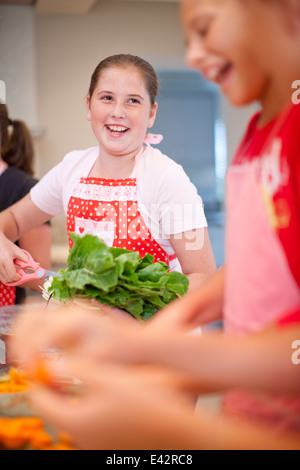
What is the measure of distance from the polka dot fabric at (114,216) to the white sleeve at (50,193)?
130 millimetres

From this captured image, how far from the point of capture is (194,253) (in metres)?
1.30

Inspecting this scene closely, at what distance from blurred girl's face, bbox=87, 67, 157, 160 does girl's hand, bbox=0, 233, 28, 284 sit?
322mm

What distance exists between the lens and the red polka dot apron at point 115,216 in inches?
51.4

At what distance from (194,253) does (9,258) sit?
0.44 metres

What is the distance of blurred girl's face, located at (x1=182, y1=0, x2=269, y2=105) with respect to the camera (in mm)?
441

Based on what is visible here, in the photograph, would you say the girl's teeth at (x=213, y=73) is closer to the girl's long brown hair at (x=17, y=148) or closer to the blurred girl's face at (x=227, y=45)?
the blurred girl's face at (x=227, y=45)

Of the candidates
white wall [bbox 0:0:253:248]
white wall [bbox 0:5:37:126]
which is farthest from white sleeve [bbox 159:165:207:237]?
white wall [bbox 0:5:37:126]

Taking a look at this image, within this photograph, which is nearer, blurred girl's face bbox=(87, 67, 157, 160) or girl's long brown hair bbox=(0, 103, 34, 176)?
blurred girl's face bbox=(87, 67, 157, 160)

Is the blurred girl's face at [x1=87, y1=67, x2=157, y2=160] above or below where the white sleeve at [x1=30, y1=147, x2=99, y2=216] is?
above

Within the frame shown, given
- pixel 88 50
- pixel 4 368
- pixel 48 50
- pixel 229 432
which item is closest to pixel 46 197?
pixel 4 368

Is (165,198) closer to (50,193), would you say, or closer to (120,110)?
(120,110)

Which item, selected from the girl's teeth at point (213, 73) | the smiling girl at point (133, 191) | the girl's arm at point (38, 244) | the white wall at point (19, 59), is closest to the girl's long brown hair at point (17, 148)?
the girl's arm at point (38, 244)

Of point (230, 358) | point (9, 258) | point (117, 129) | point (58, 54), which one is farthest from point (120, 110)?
point (58, 54)

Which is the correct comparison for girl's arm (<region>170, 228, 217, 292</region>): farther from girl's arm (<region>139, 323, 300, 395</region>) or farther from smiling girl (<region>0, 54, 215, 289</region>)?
girl's arm (<region>139, 323, 300, 395</region>)
